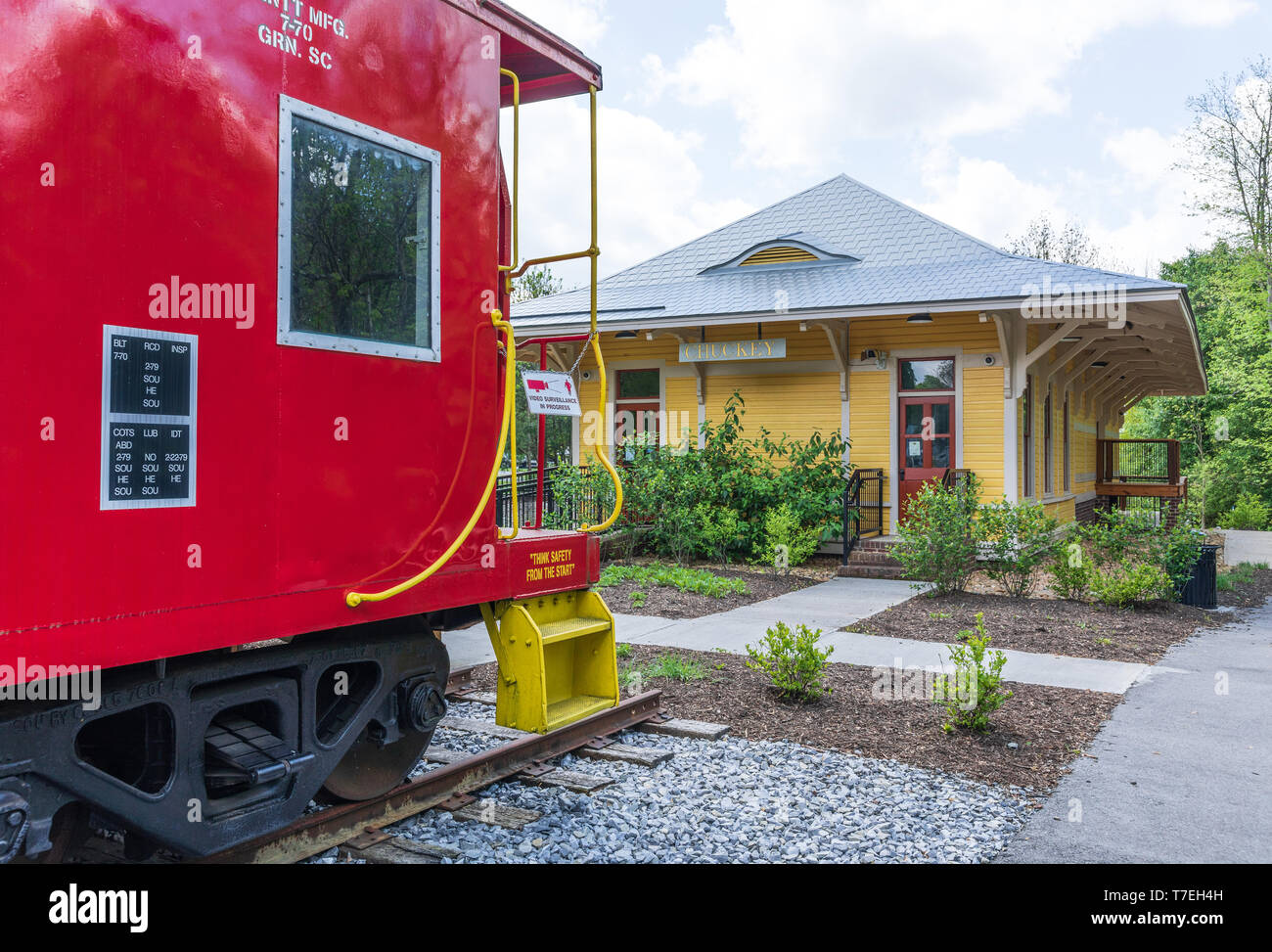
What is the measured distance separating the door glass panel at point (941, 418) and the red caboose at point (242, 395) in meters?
11.2

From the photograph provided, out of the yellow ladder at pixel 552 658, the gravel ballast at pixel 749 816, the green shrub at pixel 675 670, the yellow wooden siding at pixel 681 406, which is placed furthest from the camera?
the yellow wooden siding at pixel 681 406

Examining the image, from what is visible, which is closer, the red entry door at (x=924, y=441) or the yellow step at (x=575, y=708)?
the yellow step at (x=575, y=708)

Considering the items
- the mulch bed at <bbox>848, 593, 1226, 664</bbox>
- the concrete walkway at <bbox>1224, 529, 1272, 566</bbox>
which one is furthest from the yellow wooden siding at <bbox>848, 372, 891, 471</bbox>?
the concrete walkway at <bbox>1224, 529, 1272, 566</bbox>

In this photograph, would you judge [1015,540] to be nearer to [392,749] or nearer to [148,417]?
[392,749]

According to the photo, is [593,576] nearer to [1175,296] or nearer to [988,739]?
[988,739]

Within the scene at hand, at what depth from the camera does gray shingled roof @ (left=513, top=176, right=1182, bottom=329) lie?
13.4 meters

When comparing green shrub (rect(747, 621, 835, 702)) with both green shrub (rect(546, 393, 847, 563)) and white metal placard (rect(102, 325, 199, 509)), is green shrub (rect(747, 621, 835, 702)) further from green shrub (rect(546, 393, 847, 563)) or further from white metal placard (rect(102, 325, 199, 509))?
green shrub (rect(546, 393, 847, 563))

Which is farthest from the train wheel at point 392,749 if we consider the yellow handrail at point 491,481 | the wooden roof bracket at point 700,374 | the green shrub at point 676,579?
the wooden roof bracket at point 700,374

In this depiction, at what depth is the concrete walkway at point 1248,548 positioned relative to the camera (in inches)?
653

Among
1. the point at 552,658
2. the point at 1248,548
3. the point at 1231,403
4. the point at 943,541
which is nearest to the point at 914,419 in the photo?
the point at 943,541

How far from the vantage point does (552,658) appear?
480 centimetres

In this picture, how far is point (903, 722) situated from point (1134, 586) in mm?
5256

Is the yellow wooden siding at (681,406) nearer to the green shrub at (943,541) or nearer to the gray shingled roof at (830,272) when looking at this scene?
the gray shingled roof at (830,272)

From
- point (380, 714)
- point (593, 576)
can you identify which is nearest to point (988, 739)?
point (593, 576)
